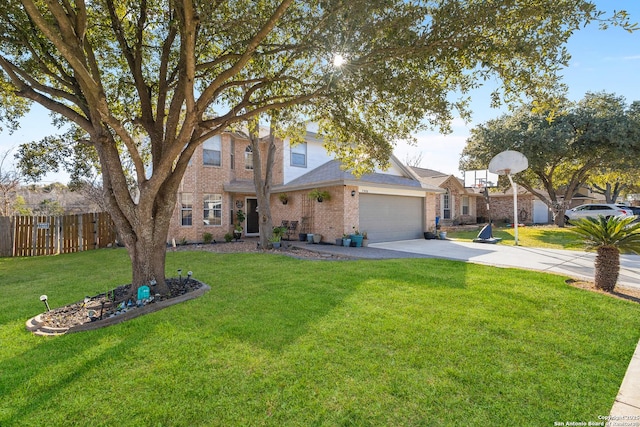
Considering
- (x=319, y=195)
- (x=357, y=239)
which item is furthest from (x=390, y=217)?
(x=319, y=195)

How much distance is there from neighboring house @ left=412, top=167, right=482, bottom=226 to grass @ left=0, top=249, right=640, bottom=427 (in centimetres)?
1926

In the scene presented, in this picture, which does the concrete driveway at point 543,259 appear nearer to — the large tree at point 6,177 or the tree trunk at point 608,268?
the tree trunk at point 608,268

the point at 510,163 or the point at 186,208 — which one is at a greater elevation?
the point at 510,163

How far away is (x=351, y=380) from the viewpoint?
3059mm

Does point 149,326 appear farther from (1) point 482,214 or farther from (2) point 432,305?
(1) point 482,214

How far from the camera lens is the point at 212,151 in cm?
1631

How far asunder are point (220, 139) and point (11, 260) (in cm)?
1014

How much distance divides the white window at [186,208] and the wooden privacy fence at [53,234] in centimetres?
356

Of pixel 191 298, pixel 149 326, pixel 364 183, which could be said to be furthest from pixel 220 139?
pixel 149 326

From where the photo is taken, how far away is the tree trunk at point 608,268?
6.08 m

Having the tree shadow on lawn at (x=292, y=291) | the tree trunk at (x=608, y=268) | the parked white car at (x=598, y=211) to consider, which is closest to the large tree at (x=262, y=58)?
the tree shadow on lawn at (x=292, y=291)

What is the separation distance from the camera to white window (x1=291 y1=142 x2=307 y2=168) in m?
17.7

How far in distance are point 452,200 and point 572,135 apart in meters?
9.41

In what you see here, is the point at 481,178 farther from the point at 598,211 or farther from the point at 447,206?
the point at 598,211
